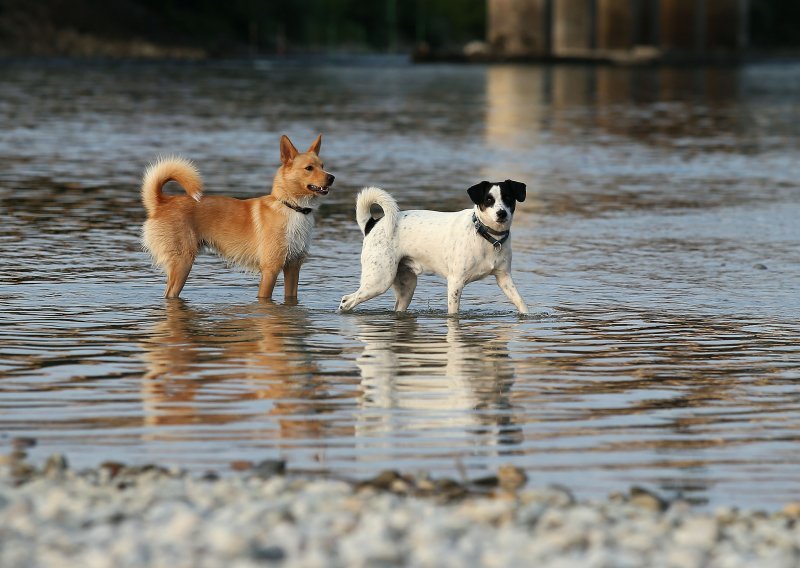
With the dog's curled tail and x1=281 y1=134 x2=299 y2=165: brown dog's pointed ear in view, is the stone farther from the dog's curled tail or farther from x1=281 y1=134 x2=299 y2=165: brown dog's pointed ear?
the dog's curled tail

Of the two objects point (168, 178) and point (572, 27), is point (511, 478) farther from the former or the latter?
point (572, 27)

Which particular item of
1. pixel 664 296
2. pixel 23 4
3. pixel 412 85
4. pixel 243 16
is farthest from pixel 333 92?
pixel 243 16

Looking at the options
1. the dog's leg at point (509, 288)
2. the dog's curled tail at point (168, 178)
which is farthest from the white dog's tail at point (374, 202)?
the dog's curled tail at point (168, 178)

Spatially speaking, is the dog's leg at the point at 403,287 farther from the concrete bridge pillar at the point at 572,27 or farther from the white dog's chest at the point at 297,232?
the concrete bridge pillar at the point at 572,27

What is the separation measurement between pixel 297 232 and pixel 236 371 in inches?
95.2

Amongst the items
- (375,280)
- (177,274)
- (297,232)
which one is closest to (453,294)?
(375,280)

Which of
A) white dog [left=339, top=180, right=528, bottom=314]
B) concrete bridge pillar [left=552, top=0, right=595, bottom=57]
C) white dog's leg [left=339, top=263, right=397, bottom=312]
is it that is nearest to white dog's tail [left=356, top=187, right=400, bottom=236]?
white dog [left=339, top=180, right=528, bottom=314]

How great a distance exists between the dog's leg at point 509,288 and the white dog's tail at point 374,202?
81 centimetres

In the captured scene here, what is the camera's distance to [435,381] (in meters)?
8.60

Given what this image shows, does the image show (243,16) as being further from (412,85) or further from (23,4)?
(412,85)

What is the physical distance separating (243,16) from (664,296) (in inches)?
3701

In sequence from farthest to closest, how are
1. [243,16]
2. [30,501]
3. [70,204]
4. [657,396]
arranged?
[243,16], [70,204], [657,396], [30,501]

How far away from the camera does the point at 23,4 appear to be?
88.6 meters

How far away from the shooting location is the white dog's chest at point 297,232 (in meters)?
11.1
